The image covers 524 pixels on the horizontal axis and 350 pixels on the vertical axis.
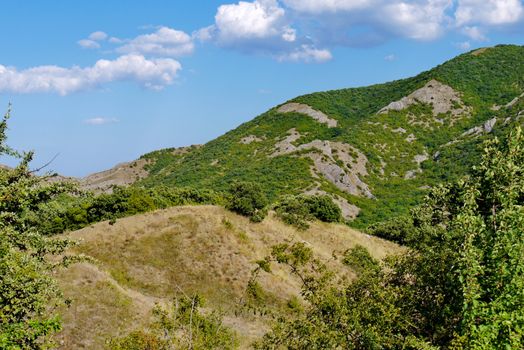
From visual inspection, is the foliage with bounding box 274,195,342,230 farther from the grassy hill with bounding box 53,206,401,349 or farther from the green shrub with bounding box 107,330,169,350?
the green shrub with bounding box 107,330,169,350

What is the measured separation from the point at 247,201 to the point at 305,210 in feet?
28.5

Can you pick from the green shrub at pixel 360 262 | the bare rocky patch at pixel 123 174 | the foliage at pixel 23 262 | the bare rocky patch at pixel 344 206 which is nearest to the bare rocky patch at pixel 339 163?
the bare rocky patch at pixel 344 206

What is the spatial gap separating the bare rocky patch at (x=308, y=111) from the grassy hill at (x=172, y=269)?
71.6 meters

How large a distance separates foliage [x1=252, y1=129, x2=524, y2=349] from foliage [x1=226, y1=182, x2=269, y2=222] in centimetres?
3012

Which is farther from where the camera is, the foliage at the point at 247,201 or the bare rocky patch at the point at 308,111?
the bare rocky patch at the point at 308,111

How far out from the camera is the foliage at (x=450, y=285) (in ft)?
39.5

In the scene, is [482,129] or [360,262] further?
[482,129]

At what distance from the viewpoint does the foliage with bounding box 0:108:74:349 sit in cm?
1226

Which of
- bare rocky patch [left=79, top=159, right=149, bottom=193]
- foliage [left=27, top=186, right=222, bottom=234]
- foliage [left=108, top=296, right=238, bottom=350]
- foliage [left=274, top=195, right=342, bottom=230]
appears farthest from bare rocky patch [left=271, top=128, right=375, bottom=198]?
foliage [left=108, top=296, right=238, bottom=350]

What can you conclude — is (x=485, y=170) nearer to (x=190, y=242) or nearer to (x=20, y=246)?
(x=20, y=246)

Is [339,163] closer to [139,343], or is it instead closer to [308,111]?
[308,111]

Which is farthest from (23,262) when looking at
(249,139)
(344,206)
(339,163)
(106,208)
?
(249,139)

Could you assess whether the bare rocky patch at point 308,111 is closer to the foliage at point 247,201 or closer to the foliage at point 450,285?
the foliage at point 247,201

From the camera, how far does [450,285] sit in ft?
47.5
